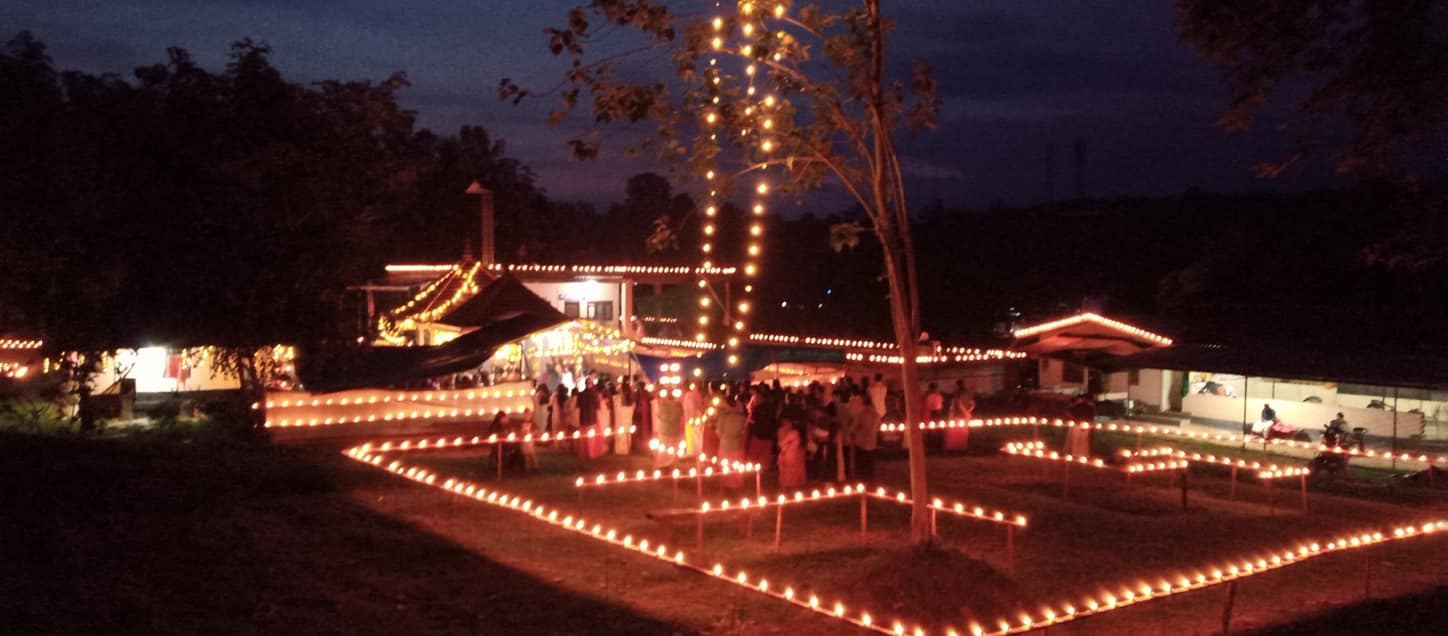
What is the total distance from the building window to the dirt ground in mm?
15514

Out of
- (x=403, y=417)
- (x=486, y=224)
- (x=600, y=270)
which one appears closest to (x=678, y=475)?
(x=403, y=417)

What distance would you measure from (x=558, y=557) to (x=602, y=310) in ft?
69.4

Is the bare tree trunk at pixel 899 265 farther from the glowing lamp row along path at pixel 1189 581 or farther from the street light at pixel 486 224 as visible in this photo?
the street light at pixel 486 224

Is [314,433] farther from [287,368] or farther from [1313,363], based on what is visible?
[1313,363]

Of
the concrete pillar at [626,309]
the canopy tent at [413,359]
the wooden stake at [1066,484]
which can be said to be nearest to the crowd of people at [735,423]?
the canopy tent at [413,359]

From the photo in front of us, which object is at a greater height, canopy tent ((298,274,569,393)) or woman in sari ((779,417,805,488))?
canopy tent ((298,274,569,393))

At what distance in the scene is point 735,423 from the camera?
1616 cm

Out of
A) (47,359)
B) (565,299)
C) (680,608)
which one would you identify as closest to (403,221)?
(565,299)

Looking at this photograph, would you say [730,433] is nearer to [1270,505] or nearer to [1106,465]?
[1106,465]

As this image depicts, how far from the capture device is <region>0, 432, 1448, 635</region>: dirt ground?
8820 millimetres

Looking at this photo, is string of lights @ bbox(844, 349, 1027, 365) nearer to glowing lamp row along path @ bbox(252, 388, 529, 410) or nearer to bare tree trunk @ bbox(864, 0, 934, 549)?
glowing lamp row along path @ bbox(252, 388, 529, 410)

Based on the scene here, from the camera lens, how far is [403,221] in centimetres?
3712

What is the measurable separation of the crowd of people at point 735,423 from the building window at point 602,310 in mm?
12261

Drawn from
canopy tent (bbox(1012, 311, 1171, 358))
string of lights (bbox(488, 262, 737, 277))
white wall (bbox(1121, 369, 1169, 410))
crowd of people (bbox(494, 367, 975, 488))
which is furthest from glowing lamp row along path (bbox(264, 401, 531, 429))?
white wall (bbox(1121, 369, 1169, 410))
